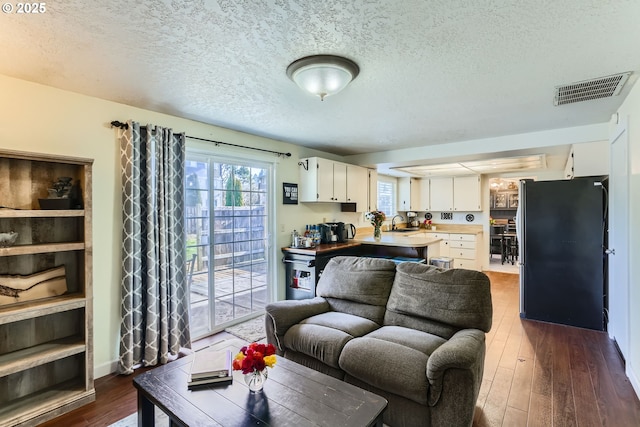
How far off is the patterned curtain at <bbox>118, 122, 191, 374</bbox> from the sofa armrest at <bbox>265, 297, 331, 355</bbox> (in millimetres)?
1023

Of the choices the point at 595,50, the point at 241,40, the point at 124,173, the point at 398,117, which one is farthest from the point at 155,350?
the point at 595,50

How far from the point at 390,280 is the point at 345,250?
5.64 feet

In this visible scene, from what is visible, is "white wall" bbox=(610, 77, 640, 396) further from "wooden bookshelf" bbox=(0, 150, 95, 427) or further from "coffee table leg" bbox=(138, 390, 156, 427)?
"wooden bookshelf" bbox=(0, 150, 95, 427)

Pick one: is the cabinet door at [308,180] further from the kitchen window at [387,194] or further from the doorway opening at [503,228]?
the doorway opening at [503,228]

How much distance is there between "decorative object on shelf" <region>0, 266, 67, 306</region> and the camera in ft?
7.02

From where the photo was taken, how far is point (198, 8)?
4.86 feet

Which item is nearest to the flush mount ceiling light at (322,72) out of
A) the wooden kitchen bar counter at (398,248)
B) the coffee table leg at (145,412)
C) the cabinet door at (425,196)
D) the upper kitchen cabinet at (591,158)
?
the coffee table leg at (145,412)

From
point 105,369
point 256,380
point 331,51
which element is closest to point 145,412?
point 256,380

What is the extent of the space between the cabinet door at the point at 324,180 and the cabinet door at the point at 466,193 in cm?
371

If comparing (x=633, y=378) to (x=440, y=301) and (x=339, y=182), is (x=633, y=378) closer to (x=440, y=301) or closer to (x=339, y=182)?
(x=440, y=301)

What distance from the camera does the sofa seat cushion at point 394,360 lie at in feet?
5.96

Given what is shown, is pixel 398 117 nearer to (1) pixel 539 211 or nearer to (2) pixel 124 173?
(1) pixel 539 211

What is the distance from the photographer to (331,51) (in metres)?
1.89

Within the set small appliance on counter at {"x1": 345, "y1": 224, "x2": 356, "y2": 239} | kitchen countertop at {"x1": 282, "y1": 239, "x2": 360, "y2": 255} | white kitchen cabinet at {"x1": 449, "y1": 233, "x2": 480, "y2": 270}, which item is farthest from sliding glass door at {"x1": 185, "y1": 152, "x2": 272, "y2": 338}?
white kitchen cabinet at {"x1": 449, "y1": 233, "x2": 480, "y2": 270}
